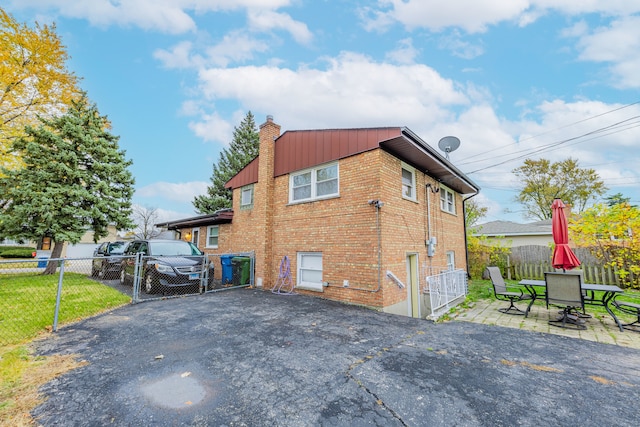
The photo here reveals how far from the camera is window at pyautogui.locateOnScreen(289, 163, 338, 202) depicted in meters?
8.26

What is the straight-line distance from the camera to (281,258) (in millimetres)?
9422

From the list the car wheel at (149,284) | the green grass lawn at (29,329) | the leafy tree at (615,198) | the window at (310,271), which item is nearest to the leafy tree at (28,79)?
Result: the green grass lawn at (29,329)

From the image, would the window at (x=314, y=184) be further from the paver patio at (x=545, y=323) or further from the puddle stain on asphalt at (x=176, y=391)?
the puddle stain on asphalt at (x=176, y=391)

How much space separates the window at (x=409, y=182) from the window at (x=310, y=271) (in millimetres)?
3563

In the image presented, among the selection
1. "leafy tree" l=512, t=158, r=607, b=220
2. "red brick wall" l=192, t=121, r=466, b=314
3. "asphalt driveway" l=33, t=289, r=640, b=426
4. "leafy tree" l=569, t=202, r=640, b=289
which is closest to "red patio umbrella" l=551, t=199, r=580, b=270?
"asphalt driveway" l=33, t=289, r=640, b=426

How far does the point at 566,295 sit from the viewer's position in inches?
218

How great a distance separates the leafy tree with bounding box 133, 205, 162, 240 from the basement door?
37.1 metres

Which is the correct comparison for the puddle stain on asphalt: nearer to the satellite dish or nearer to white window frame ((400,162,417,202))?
white window frame ((400,162,417,202))

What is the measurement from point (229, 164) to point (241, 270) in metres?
21.5

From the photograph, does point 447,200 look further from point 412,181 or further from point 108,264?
point 108,264

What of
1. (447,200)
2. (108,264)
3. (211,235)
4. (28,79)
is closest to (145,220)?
(28,79)

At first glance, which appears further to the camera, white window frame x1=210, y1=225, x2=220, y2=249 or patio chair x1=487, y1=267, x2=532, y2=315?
white window frame x1=210, y1=225, x2=220, y2=249

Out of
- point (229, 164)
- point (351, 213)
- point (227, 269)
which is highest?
point (229, 164)

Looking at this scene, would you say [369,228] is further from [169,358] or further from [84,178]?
[84,178]
